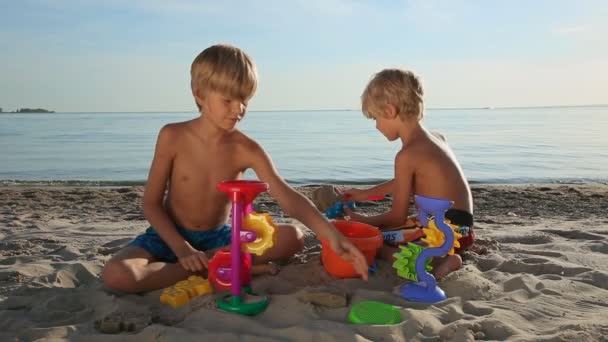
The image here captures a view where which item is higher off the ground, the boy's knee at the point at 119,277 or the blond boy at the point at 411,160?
the blond boy at the point at 411,160

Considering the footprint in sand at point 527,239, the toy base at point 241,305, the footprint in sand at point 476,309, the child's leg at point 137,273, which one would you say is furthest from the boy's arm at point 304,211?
the footprint in sand at point 527,239

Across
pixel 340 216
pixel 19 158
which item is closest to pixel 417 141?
pixel 340 216

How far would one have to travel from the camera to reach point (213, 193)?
3.12 m

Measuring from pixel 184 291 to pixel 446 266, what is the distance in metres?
1.45

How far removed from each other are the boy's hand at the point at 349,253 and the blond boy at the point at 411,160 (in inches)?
28.1

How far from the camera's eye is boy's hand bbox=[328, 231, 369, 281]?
241cm

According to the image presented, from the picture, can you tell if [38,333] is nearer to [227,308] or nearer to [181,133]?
[227,308]

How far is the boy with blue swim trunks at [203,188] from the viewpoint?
109 inches

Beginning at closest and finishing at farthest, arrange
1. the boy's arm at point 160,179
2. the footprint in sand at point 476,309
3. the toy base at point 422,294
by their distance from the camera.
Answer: the footprint in sand at point 476,309, the toy base at point 422,294, the boy's arm at point 160,179

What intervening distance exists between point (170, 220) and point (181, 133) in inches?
20.1

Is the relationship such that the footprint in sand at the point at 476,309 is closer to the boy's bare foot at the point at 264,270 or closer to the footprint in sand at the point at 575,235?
the boy's bare foot at the point at 264,270

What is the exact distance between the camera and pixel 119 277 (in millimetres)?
2746

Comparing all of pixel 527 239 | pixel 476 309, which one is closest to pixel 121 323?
pixel 476 309

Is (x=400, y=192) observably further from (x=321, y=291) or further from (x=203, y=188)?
(x=203, y=188)
